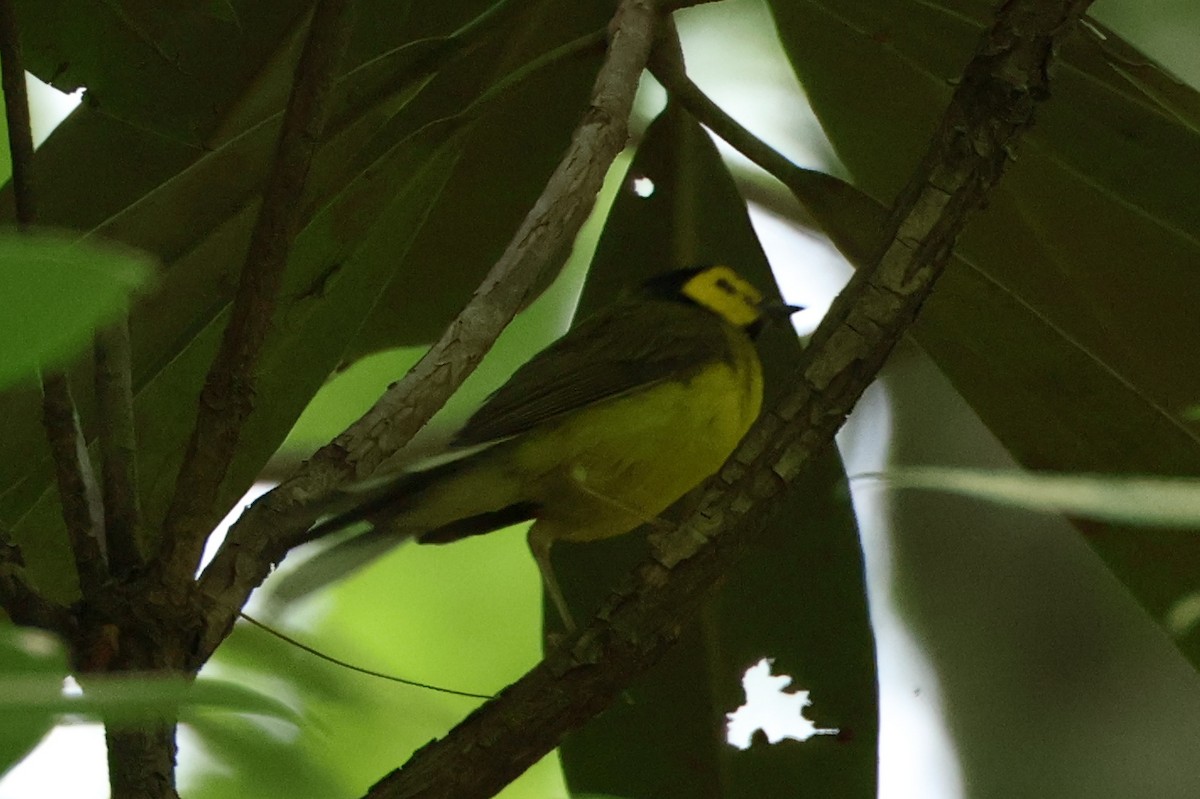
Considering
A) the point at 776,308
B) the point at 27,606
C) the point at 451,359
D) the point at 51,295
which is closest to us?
the point at 51,295

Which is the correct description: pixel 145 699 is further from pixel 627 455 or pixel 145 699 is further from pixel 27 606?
pixel 627 455

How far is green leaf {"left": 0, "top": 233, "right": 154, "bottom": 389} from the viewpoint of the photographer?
1.37 ft

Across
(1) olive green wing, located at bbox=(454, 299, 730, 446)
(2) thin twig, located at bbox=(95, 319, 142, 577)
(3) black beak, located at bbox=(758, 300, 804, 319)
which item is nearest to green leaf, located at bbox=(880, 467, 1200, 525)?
(2) thin twig, located at bbox=(95, 319, 142, 577)

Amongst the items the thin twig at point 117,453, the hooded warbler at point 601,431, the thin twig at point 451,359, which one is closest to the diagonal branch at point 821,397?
the thin twig at point 451,359

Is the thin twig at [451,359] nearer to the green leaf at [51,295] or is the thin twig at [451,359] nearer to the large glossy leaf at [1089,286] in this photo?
the large glossy leaf at [1089,286]

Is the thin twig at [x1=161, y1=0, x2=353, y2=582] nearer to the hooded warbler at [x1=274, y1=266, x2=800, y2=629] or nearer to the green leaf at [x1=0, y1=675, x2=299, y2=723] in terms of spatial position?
the hooded warbler at [x1=274, y1=266, x2=800, y2=629]

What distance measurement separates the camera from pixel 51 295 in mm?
422

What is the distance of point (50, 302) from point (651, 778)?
217 centimetres

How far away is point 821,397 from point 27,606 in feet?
2.98

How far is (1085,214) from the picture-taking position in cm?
231

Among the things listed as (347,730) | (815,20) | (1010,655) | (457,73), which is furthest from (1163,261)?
(1010,655)

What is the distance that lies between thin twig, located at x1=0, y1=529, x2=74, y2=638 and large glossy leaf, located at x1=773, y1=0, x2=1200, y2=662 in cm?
144

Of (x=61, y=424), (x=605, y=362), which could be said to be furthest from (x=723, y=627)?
(x=61, y=424)

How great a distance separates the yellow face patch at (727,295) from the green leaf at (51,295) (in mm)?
2520
